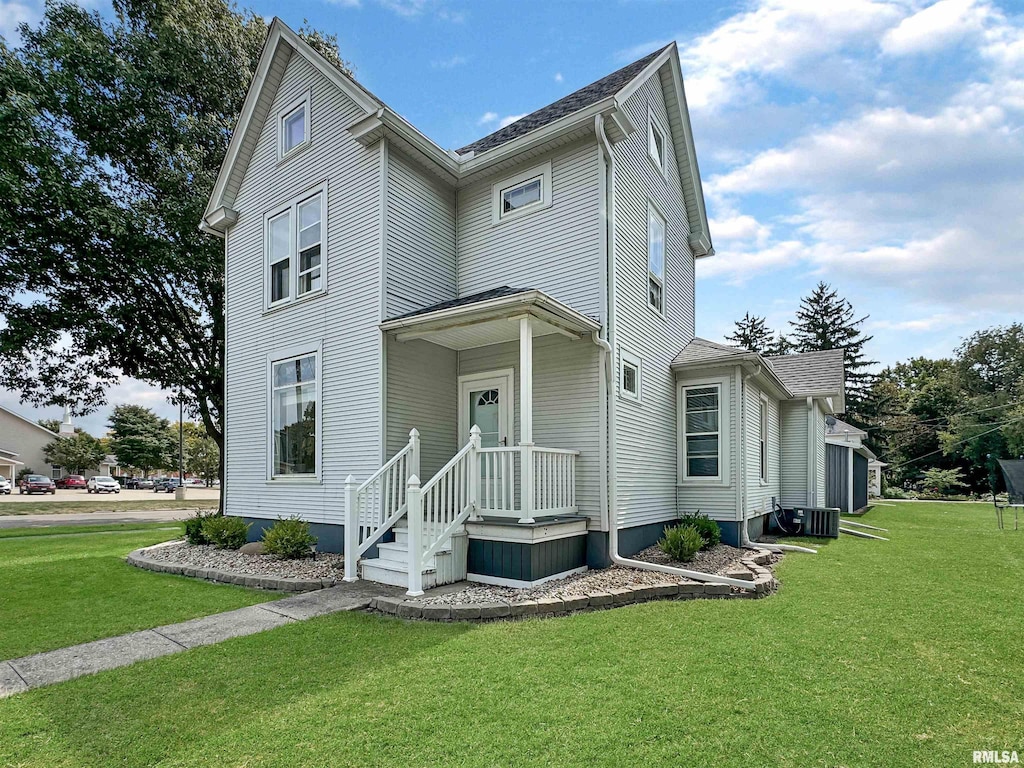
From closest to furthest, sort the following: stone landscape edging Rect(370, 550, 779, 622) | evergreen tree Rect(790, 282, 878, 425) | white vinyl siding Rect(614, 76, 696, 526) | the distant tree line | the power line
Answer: stone landscape edging Rect(370, 550, 779, 622), white vinyl siding Rect(614, 76, 696, 526), the power line, the distant tree line, evergreen tree Rect(790, 282, 878, 425)

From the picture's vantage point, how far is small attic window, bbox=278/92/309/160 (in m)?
9.84

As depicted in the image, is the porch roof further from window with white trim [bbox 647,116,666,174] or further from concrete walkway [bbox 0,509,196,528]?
concrete walkway [bbox 0,509,196,528]

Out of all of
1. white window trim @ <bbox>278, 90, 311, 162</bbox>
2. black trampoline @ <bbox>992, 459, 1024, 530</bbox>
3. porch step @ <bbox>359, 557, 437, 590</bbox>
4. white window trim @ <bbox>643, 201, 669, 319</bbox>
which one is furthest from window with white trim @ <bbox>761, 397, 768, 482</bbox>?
white window trim @ <bbox>278, 90, 311, 162</bbox>

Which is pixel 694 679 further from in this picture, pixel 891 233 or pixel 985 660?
pixel 891 233

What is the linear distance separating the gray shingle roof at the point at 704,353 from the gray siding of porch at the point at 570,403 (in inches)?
118

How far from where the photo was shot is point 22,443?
50.3 m

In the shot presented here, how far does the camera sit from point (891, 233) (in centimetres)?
1792

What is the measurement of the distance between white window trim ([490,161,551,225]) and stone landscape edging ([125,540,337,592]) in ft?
19.9

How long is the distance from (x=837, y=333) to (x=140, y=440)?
60.3 meters

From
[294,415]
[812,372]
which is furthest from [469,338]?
[812,372]

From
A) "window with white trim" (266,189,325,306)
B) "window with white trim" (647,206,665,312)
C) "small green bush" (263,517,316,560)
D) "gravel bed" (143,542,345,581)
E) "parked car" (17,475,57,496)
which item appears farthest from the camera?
"parked car" (17,475,57,496)

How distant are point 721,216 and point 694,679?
13.1m

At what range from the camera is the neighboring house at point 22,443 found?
156 feet

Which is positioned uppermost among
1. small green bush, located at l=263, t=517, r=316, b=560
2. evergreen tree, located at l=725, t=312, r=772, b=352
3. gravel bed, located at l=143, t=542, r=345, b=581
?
evergreen tree, located at l=725, t=312, r=772, b=352
